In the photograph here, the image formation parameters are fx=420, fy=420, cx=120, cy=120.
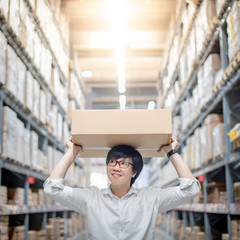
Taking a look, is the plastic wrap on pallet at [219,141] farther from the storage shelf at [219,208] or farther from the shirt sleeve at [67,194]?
the shirt sleeve at [67,194]

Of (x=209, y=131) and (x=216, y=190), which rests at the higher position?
(x=209, y=131)

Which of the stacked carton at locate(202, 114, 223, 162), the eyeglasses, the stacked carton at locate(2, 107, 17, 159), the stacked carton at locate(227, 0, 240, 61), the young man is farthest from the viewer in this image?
the stacked carton at locate(202, 114, 223, 162)

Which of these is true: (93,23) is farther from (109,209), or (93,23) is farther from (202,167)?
(109,209)

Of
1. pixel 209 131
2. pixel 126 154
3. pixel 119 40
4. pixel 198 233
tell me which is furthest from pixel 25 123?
pixel 119 40

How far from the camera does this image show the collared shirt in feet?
9.21

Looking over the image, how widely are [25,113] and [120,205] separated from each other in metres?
3.84

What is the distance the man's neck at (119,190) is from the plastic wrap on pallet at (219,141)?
9.77 feet

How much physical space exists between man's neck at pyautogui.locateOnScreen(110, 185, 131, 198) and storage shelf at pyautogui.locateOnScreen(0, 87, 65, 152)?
2.65 m

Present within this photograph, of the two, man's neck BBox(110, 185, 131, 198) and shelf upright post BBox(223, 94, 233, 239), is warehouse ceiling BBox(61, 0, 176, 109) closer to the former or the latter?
shelf upright post BBox(223, 94, 233, 239)

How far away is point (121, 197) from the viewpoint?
116 inches

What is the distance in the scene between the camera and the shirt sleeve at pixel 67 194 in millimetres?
2762

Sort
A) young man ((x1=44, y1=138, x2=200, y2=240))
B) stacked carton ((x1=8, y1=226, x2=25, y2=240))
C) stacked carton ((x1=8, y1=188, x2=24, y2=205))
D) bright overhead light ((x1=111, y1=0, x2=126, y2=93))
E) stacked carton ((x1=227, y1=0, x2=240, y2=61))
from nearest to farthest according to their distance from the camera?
1. young man ((x1=44, y1=138, x2=200, y2=240))
2. stacked carton ((x1=227, y1=0, x2=240, y2=61))
3. stacked carton ((x1=8, y1=226, x2=25, y2=240))
4. stacked carton ((x1=8, y1=188, x2=24, y2=205))
5. bright overhead light ((x1=111, y1=0, x2=126, y2=93))

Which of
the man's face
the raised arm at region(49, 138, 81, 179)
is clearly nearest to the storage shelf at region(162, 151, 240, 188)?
the man's face

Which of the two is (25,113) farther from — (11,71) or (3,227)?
(3,227)
